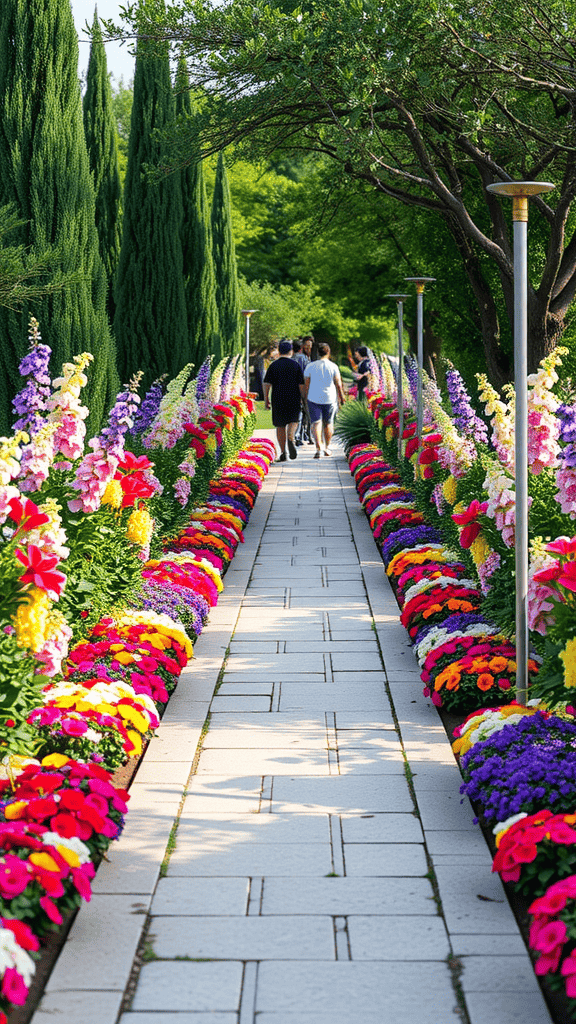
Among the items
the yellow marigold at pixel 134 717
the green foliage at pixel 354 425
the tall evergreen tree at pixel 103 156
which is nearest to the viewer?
the yellow marigold at pixel 134 717

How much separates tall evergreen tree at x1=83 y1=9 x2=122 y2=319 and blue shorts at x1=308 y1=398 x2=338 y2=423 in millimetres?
3286

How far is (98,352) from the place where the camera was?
8773mm

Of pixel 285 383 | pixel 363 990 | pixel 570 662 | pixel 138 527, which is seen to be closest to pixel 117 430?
pixel 138 527

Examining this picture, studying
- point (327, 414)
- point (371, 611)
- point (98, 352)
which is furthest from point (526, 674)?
point (327, 414)

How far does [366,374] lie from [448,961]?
48.1 ft

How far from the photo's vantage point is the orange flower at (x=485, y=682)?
15.4ft

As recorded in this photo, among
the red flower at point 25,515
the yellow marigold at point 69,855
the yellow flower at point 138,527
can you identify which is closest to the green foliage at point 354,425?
the yellow flower at point 138,527

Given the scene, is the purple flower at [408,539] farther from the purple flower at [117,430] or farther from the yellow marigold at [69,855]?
the yellow marigold at [69,855]

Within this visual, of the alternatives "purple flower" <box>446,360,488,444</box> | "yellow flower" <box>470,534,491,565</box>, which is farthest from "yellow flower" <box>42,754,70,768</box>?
"purple flower" <box>446,360,488,444</box>

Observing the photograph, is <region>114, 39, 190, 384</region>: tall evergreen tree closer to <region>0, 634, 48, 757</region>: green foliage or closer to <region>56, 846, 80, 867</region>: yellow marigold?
<region>0, 634, 48, 757</region>: green foliage

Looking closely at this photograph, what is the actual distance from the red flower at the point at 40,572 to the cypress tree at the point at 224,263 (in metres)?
18.5

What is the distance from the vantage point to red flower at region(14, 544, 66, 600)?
11.7 feet

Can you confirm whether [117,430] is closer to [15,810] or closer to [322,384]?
[15,810]

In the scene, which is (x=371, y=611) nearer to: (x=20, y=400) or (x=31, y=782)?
(x=20, y=400)
